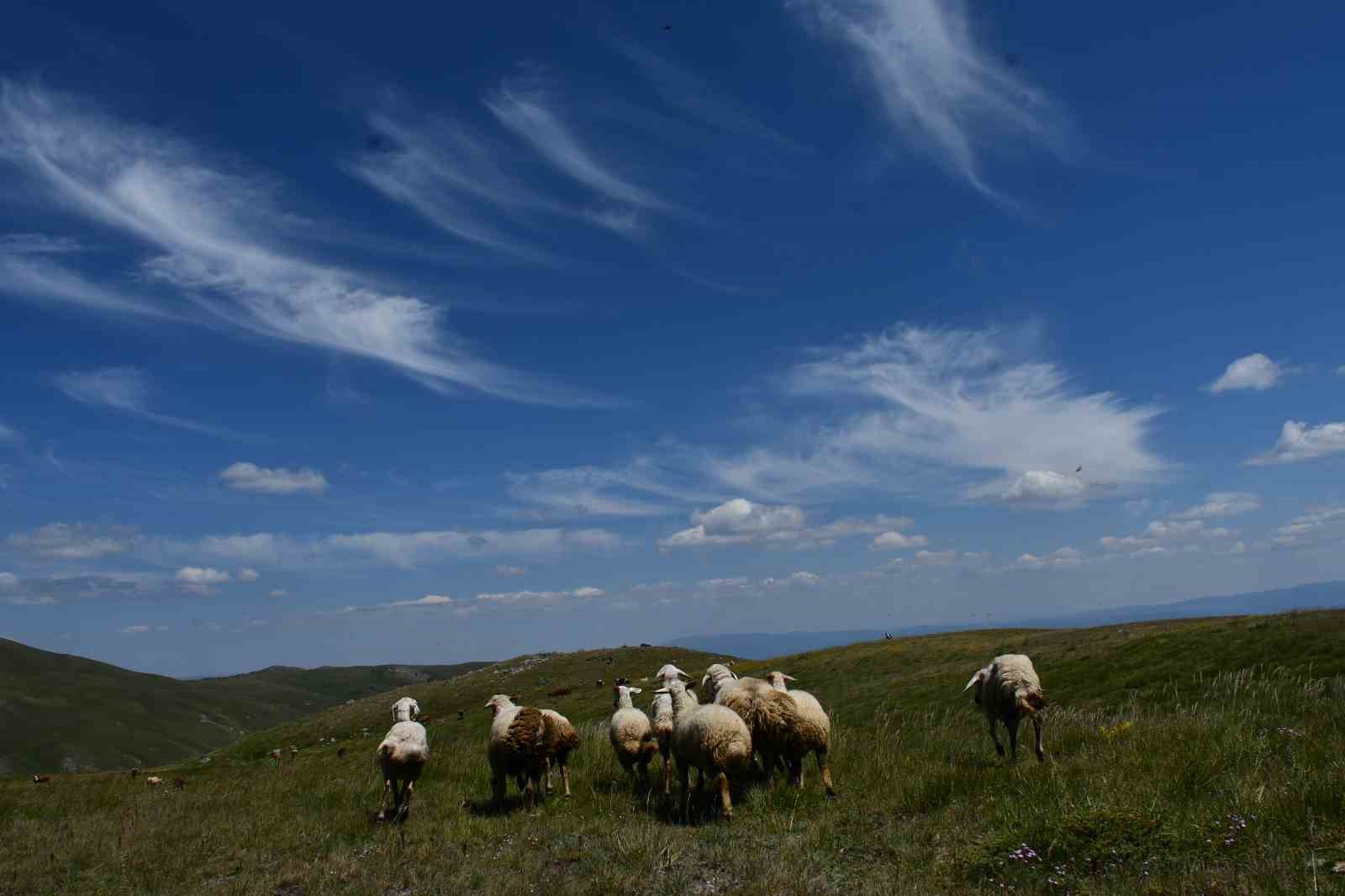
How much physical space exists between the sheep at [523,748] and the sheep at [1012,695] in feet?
25.4

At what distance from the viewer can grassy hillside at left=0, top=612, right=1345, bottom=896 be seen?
6793mm

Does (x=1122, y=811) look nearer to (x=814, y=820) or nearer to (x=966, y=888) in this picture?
(x=966, y=888)

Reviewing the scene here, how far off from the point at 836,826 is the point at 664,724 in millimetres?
5755

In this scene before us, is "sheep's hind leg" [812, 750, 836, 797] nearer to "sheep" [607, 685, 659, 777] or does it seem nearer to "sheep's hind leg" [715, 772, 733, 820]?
"sheep's hind leg" [715, 772, 733, 820]

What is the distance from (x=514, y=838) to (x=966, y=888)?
6596 mm

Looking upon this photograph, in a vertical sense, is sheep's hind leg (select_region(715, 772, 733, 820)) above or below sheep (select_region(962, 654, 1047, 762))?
below

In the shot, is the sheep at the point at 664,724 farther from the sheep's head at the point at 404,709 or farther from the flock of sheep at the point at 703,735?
the sheep's head at the point at 404,709

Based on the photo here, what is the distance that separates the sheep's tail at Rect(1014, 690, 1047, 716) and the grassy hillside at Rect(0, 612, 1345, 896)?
28.0 inches

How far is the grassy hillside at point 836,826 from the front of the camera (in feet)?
22.3

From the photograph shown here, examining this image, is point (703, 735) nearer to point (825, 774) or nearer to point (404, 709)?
point (825, 774)

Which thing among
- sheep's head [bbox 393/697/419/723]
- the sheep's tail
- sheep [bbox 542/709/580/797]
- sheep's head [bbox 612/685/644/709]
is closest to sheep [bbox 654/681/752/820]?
sheep [bbox 542/709/580/797]

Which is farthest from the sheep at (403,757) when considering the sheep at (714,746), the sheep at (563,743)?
the sheep at (714,746)

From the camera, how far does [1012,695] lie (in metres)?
13.2

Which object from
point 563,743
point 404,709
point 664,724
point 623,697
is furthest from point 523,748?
point 404,709
